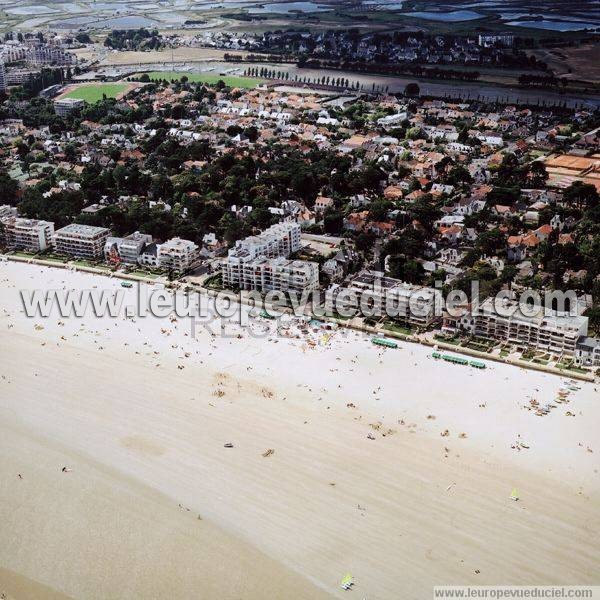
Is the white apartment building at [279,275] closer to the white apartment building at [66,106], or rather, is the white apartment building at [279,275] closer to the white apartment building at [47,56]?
the white apartment building at [66,106]

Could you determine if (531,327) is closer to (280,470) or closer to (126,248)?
(280,470)

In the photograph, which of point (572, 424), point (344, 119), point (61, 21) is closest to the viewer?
point (572, 424)

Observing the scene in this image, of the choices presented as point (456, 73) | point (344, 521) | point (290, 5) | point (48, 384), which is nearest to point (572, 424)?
point (344, 521)

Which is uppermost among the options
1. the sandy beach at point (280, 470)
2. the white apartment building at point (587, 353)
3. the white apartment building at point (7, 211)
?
the white apartment building at point (7, 211)

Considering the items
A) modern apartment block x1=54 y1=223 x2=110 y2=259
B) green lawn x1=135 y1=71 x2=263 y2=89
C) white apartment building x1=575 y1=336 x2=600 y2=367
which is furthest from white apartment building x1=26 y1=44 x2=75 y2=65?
white apartment building x1=575 y1=336 x2=600 y2=367

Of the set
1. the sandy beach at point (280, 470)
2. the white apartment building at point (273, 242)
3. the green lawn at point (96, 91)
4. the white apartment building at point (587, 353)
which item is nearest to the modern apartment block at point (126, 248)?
the white apartment building at point (273, 242)

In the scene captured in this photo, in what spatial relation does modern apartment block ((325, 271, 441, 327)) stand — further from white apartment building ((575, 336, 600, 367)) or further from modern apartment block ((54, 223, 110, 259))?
modern apartment block ((54, 223, 110, 259))

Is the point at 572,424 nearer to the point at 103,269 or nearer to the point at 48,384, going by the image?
the point at 48,384
